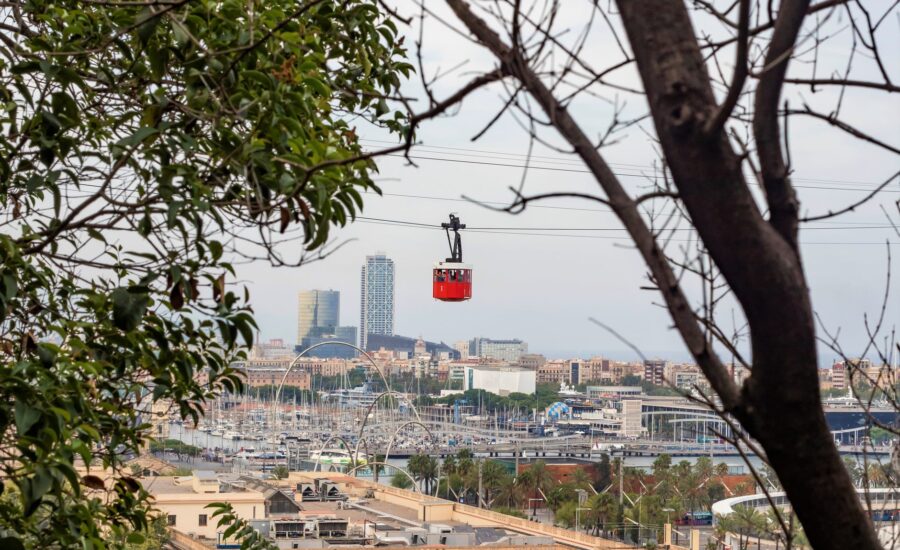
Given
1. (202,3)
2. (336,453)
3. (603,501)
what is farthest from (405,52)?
(336,453)

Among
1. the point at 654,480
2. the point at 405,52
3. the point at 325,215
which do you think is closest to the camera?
the point at 325,215

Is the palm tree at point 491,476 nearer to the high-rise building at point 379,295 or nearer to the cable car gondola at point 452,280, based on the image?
the cable car gondola at point 452,280

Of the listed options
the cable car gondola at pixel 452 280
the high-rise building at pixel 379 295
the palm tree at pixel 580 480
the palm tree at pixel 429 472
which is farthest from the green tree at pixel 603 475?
the high-rise building at pixel 379 295

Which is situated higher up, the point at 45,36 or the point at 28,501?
the point at 45,36

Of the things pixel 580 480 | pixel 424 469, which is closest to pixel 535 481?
Answer: pixel 580 480

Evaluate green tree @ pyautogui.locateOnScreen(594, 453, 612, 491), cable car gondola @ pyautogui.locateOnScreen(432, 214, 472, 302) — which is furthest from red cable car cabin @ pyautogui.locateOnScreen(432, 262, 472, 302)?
green tree @ pyautogui.locateOnScreen(594, 453, 612, 491)

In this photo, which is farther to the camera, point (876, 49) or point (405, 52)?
point (405, 52)

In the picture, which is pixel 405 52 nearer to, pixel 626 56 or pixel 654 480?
pixel 626 56
